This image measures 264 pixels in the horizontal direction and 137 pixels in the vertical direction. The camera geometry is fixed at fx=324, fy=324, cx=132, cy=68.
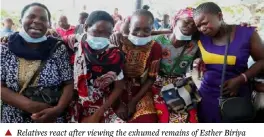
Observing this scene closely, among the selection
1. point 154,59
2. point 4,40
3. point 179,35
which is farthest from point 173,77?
point 4,40

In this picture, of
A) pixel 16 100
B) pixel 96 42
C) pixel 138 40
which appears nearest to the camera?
pixel 16 100

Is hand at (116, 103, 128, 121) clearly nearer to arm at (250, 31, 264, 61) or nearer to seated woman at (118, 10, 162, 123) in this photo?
seated woman at (118, 10, 162, 123)

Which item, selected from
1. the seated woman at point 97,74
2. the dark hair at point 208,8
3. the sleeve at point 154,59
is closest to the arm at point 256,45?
the dark hair at point 208,8

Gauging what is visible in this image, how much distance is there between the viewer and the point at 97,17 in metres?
1.93

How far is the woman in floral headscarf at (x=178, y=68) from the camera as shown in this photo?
6.72 feet

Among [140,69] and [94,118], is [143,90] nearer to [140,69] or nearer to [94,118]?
[140,69]

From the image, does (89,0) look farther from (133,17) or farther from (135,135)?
(135,135)

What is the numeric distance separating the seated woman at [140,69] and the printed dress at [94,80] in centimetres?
9

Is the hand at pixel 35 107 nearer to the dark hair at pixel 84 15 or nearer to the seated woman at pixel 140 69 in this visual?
the seated woman at pixel 140 69

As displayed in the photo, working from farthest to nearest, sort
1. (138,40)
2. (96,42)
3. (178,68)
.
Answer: (178,68), (138,40), (96,42)

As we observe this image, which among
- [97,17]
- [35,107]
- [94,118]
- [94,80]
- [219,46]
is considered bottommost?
[94,118]

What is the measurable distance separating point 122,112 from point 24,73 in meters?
0.63

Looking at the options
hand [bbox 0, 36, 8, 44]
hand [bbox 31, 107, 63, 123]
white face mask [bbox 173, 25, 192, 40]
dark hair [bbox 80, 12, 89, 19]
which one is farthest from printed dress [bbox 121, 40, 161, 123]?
hand [bbox 0, 36, 8, 44]

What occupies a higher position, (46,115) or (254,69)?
(254,69)
